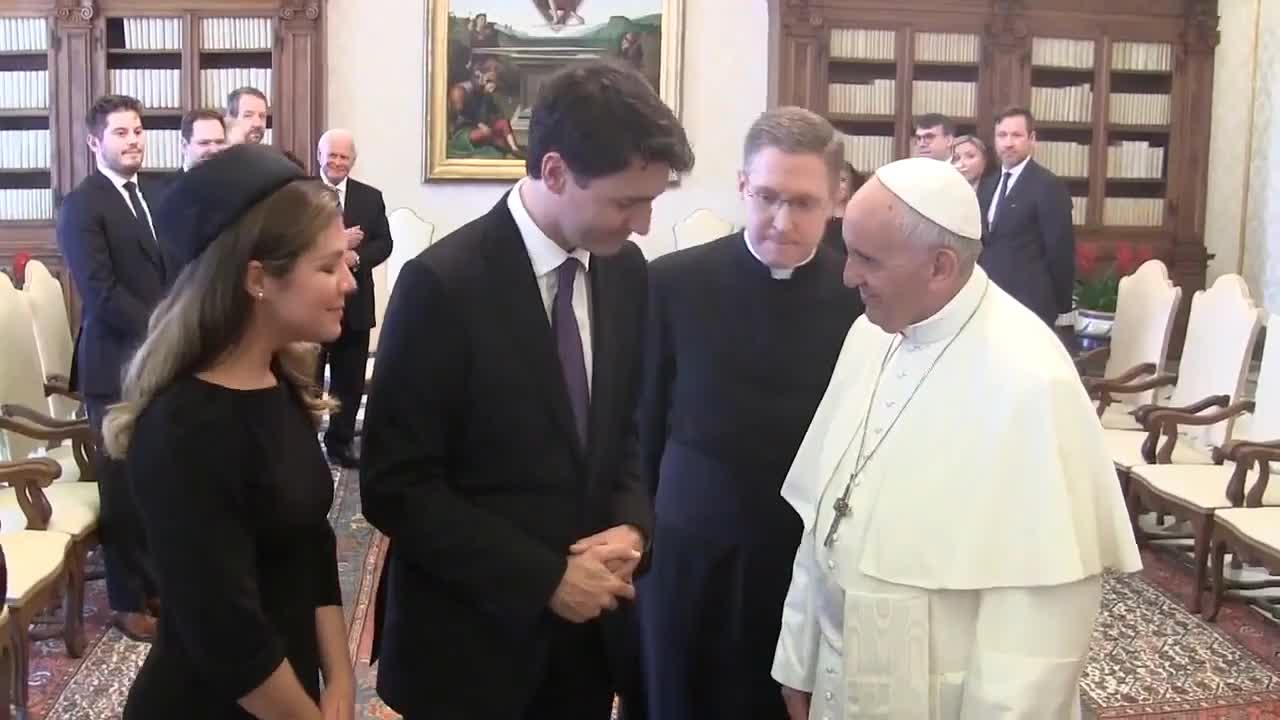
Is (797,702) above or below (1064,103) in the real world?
below

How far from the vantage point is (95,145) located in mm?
4402

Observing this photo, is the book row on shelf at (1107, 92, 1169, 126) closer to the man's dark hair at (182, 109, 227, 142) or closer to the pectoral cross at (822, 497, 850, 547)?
the man's dark hair at (182, 109, 227, 142)

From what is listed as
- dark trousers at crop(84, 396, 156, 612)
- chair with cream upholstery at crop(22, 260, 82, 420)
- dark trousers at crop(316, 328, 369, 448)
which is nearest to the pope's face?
dark trousers at crop(84, 396, 156, 612)

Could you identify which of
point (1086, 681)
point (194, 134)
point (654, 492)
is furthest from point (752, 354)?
point (194, 134)

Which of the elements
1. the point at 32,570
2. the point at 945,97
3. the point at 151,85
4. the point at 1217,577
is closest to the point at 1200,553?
the point at 1217,577

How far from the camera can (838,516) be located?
6.70 feet

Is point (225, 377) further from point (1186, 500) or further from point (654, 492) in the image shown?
point (1186, 500)

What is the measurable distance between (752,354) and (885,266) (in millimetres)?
604

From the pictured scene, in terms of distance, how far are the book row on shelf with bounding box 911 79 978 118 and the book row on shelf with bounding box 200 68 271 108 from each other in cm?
443

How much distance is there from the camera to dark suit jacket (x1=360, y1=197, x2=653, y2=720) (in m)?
1.77

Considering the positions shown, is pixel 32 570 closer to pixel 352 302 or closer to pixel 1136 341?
pixel 352 302

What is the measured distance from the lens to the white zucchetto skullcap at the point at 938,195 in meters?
1.86

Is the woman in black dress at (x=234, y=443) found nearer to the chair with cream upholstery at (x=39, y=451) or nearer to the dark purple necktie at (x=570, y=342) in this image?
the dark purple necktie at (x=570, y=342)

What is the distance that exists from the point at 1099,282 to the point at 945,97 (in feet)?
6.07
